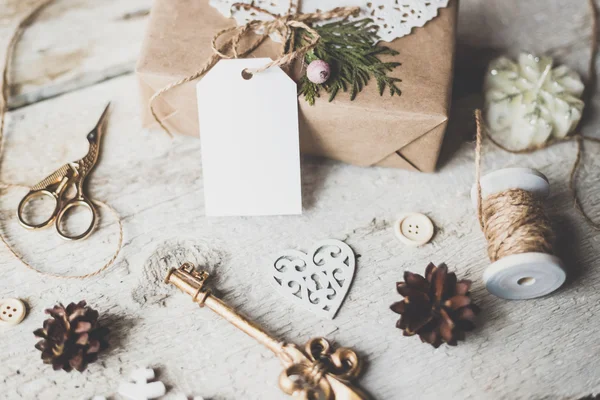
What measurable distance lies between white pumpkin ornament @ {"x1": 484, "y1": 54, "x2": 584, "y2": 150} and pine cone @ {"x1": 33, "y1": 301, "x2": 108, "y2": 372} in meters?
0.84

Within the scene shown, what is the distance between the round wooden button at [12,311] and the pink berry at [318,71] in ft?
2.10

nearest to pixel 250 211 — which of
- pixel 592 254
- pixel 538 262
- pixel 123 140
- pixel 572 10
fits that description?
pixel 123 140

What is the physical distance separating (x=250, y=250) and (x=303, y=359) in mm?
241

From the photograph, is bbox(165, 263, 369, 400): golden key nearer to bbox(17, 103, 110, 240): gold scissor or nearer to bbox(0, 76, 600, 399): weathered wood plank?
bbox(0, 76, 600, 399): weathered wood plank

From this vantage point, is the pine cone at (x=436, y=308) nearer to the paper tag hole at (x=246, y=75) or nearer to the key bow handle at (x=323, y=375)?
the key bow handle at (x=323, y=375)

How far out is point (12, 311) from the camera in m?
1.00

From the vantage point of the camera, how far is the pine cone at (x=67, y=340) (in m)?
0.92

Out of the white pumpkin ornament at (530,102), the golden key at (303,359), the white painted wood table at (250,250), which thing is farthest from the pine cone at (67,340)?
the white pumpkin ornament at (530,102)

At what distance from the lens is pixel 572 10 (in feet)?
4.36

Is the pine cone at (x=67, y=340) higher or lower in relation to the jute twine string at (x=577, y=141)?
lower

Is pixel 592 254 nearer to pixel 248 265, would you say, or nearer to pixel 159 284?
pixel 248 265

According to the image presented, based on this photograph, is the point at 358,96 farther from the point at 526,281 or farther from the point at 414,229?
the point at 526,281

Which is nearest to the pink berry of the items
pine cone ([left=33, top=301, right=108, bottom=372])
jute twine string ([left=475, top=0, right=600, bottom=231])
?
jute twine string ([left=475, top=0, right=600, bottom=231])

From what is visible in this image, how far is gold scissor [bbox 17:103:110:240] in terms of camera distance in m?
1.07
